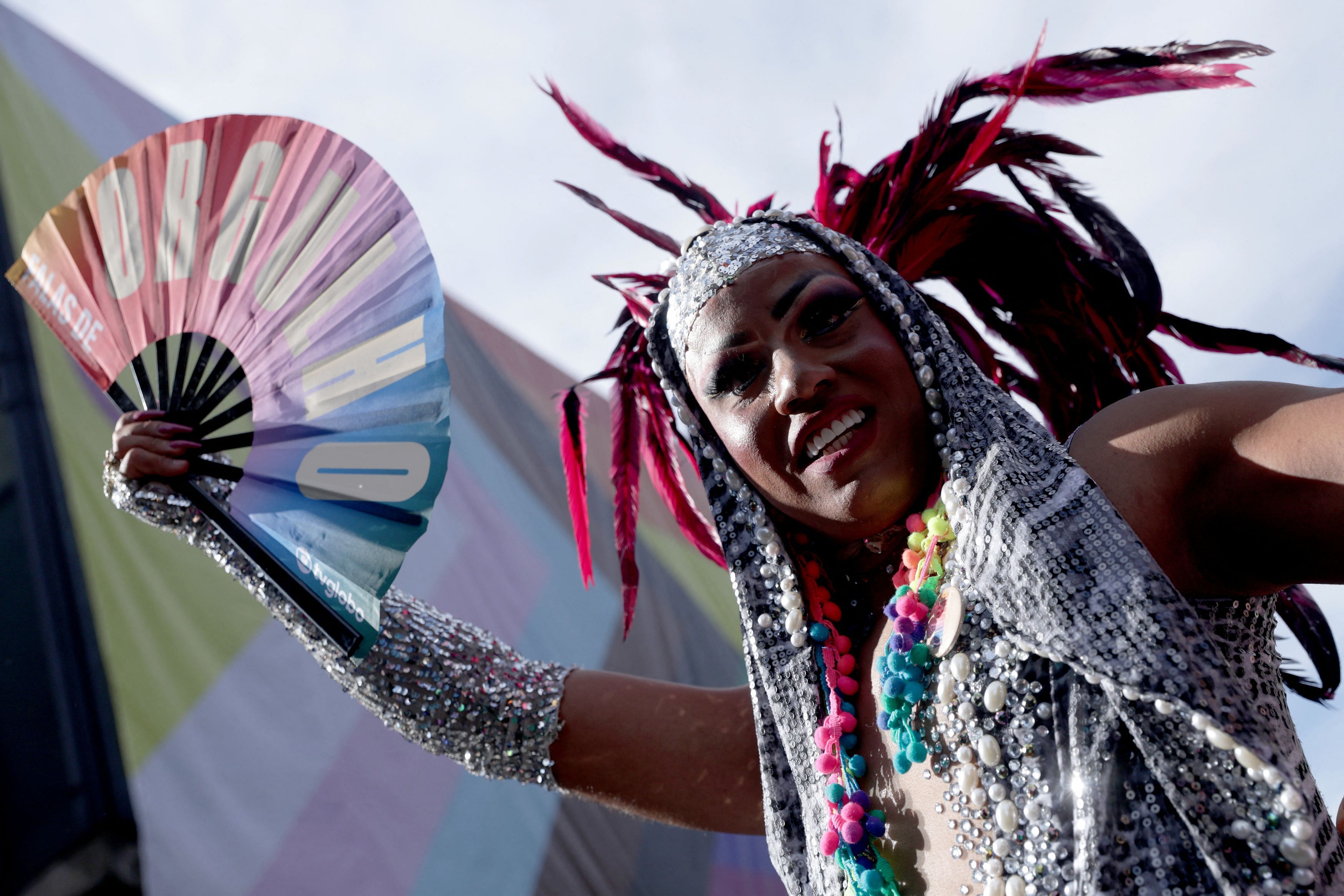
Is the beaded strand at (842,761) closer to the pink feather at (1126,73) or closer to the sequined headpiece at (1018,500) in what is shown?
the sequined headpiece at (1018,500)

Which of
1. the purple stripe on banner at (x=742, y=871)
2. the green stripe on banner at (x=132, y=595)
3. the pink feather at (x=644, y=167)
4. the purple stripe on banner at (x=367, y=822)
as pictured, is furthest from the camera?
the purple stripe on banner at (x=742, y=871)

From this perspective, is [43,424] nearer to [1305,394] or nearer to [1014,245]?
[1014,245]

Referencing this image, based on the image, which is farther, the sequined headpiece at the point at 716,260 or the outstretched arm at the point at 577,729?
the outstretched arm at the point at 577,729

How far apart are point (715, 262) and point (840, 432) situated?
44 cm

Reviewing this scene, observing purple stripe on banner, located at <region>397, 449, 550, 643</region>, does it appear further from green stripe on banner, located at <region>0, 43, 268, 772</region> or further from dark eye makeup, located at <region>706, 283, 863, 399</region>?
dark eye makeup, located at <region>706, 283, 863, 399</region>

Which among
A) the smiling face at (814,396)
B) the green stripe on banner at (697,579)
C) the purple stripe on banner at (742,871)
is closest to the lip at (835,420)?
the smiling face at (814,396)

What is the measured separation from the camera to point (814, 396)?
4.52 ft

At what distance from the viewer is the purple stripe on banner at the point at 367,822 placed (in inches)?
105

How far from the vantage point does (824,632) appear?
1.48 m

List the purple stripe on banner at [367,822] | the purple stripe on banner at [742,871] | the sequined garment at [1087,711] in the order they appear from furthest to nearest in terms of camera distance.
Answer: the purple stripe on banner at [742,871]
the purple stripe on banner at [367,822]
the sequined garment at [1087,711]

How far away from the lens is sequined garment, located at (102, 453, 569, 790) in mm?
1720

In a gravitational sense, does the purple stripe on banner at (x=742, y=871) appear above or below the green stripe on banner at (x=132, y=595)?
below

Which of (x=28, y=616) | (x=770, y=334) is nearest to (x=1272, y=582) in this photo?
(x=770, y=334)

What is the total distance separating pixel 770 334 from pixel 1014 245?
2.37 feet
